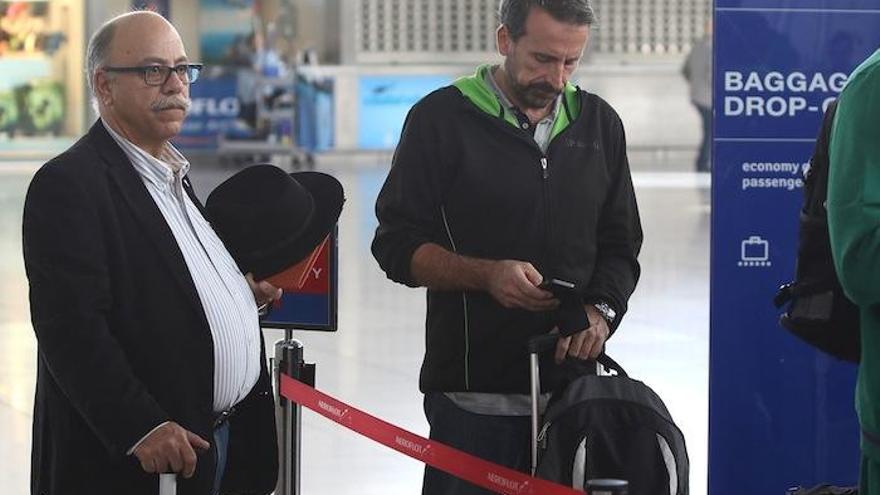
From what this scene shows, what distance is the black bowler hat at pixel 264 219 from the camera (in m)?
3.74

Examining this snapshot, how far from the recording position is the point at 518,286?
3.68m

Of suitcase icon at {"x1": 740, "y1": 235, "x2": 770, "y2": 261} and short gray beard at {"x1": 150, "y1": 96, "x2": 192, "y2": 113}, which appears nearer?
short gray beard at {"x1": 150, "y1": 96, "x2": 192, "y2": 113}

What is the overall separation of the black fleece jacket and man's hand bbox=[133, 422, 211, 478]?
0.79m

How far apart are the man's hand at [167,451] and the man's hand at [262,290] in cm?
46

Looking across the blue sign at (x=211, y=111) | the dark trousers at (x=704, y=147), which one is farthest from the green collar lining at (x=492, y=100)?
the blue sign at (x=211, y=111)

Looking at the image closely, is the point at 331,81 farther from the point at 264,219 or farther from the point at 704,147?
the point at 264,219

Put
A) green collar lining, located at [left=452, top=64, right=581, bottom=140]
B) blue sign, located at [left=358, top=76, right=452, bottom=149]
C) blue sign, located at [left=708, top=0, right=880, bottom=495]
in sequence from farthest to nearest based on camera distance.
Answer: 1. blue sign, located at [left=358, top=76, right=452, bottom=149]
2. blue sign, located at [left=708, top=0, right=880, bottom=495]
3. green collar lining, located at [left=452, top=64, right=581, bottom=140]

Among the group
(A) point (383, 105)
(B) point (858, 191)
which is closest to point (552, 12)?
(B) point (858, 191)

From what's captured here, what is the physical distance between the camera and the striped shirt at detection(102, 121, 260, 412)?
11.2ft

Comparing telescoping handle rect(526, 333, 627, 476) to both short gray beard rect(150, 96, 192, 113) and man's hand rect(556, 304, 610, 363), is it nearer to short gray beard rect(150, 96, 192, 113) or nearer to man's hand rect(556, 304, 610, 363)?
man's hand rect(556, 304, 610, 363)

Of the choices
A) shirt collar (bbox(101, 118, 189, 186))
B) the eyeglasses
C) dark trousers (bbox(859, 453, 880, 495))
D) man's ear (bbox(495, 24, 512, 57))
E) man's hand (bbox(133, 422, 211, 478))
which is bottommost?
man's hand (bbox(133, 422, 211, 478))

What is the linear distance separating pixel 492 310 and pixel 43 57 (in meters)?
23.5

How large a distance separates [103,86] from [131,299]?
431 millimetres

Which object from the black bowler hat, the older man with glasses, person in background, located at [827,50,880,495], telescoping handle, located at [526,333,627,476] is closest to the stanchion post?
the black bowler hat
